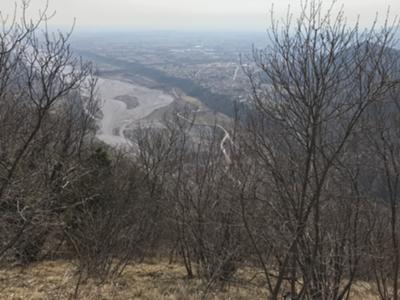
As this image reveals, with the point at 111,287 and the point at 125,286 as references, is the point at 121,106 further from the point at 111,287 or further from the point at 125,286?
the point at 111,287

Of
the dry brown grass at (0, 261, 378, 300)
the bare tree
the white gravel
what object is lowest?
the white gravel

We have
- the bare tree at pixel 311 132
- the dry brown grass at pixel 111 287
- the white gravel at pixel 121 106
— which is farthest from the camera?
the white gravel at pixel 121 106

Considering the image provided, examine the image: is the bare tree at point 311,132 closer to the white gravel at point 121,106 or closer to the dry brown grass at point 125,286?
the dry brown grass at point 125,286

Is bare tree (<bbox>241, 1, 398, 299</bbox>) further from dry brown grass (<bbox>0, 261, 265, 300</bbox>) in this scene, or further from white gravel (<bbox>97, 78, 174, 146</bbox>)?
white gravel (<bbox>97, 78, 174, 146</bbox>)

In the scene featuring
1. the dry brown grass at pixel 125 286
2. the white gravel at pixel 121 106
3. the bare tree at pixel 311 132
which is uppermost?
the bare tree at pixel 311 132

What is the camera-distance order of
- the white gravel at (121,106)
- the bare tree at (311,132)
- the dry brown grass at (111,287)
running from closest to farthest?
the bare tree at (311,132) → the dry brown grass at (111,287) → the white gravel at (121,106)

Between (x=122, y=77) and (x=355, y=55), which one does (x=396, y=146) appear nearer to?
(x=355, y=55)

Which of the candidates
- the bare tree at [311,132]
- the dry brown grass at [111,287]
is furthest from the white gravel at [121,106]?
the bare tree at [311,132]

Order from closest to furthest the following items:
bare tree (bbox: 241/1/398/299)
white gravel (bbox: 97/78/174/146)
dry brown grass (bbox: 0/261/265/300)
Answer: bare tree (bbox: 241/1/398/299) → dry brown grass (bbox: 0/261/265/300) → white gravel (bbox: 97/78/174/146)

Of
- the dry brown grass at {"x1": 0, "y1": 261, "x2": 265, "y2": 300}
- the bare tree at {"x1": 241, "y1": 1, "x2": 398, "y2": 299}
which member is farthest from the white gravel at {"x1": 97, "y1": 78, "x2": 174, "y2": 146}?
the bare tree at {"x1": 241, "y1": 1, "x2": 398, "y2": 299}

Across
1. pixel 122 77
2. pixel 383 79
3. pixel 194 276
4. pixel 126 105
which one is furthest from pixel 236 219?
pixel 122 77
